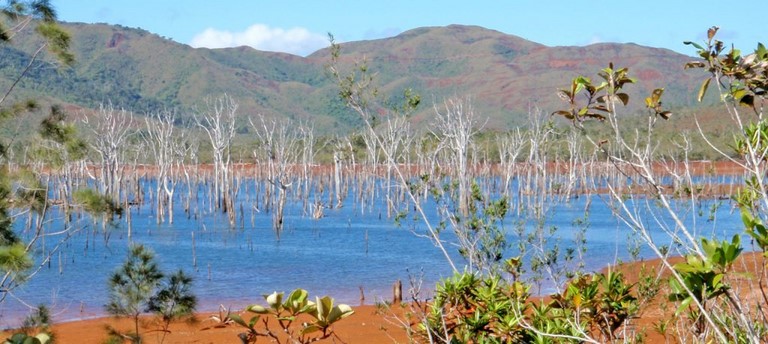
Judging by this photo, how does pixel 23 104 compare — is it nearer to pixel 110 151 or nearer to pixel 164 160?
pixel 110 151

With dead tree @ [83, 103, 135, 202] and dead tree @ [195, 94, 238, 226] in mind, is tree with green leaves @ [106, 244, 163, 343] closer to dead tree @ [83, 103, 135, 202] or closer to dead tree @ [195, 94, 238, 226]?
dead tree @ [83, 103, 135, 202]

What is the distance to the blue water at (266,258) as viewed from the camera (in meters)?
18.4

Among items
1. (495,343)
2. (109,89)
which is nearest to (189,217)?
(495,343)

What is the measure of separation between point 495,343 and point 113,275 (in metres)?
4.65

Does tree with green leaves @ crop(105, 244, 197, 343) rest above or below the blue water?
above

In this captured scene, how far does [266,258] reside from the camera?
25.3 m

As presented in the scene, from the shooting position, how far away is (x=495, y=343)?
13.6 feet

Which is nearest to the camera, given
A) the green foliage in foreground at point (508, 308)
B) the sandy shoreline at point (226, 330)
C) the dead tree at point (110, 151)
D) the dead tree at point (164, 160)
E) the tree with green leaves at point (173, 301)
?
the green foliage in foreground at point (508, 308)

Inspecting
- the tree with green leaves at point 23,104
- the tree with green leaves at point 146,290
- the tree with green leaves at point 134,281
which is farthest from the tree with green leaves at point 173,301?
the tree with green leaves at point 23,104

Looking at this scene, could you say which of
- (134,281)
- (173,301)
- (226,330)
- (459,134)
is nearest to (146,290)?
(134,281)

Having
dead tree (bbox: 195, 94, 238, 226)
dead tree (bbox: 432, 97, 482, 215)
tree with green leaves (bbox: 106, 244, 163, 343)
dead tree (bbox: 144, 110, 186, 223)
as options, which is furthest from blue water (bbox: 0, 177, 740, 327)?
tree with green leaves (bbox: 106, 244, 163, 343)

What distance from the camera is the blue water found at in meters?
18.4

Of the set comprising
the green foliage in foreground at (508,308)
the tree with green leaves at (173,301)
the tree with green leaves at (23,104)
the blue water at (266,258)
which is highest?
the tree with green leaves at (23,104)

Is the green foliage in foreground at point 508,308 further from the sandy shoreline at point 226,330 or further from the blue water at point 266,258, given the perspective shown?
the blue water at point 266,258
